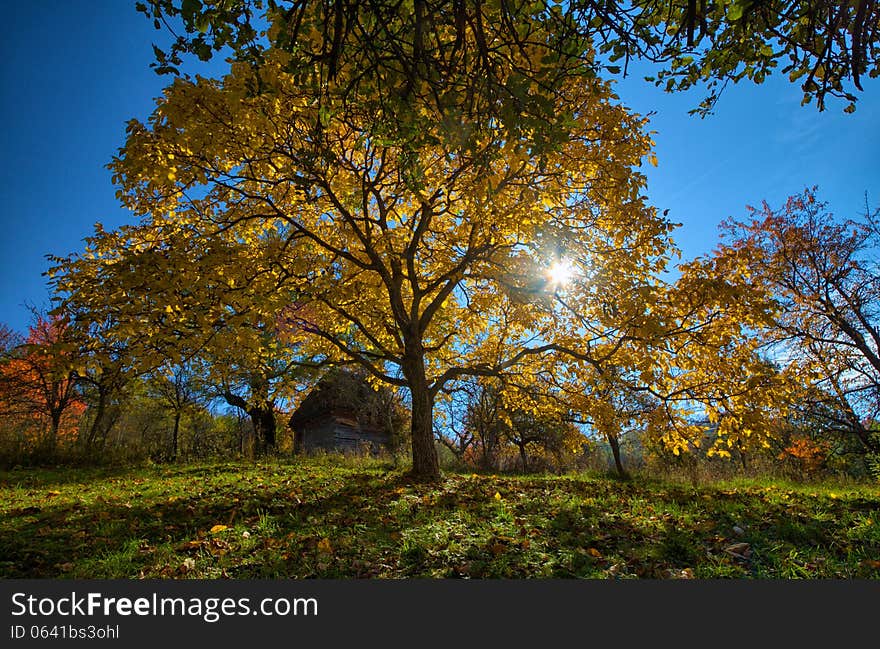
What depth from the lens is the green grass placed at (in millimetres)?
3371

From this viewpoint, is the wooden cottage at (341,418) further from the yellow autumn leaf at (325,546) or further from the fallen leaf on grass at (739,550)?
the fallen leaf on grass at (739,550)

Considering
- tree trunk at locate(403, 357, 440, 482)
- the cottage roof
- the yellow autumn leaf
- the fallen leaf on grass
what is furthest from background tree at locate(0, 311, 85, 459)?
the cottage roof

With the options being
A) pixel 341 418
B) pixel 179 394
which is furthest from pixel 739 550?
pixel 179 394

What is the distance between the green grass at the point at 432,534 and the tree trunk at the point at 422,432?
1123 millimetres

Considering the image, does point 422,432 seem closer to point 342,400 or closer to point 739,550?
point 739,550

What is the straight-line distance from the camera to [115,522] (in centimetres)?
492

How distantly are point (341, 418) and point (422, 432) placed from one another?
18371 mm

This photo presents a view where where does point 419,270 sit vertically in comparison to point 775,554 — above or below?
above

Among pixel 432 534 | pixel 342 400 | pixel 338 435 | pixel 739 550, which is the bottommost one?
pixel 739 550

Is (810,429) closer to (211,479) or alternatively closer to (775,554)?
(775,554)

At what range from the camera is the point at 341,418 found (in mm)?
25281

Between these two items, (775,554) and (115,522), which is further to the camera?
(115,522)

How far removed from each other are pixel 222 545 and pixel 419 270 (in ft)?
24.1

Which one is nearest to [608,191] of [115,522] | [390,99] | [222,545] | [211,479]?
[390,99]
